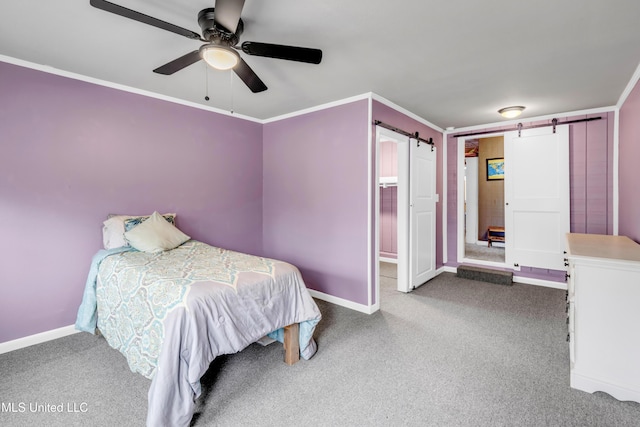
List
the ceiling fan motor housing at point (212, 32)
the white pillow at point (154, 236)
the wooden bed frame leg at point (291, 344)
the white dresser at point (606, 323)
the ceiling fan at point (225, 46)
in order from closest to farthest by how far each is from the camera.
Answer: the ceiling fan at point (225, 46)
the ceiling fan motor housing at point (212, 32)
the white dresser at point (606, 323)
the wooden bed frame leg at point (291, 344)
the white pillow at point (154, 236)

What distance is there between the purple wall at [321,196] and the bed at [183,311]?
1.23m

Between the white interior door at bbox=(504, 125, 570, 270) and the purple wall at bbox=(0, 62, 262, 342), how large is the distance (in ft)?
14.0

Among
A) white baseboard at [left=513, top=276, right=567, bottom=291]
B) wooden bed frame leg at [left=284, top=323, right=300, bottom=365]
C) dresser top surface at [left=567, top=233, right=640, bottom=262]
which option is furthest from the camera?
white baseboard at [left=513, top=276, right=567, bottom=291]

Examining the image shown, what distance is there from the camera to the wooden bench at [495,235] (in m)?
6.59

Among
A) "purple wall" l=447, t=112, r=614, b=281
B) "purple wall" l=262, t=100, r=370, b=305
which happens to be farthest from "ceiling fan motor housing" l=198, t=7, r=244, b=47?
"purple wall" l=447, t=112, r=614, b=281

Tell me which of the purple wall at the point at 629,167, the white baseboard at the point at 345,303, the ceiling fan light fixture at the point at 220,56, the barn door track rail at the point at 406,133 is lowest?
the white baseboard at the point at 345,303

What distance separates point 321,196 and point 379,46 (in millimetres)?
1865

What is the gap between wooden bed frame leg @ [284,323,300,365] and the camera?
234 centimetres

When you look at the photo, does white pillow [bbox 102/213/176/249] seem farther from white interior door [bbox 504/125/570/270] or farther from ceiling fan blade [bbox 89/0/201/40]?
white interior door [bbox 504/125/570/270]

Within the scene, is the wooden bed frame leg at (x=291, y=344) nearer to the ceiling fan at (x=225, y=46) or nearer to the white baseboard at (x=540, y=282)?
the ceiling fan at (x=225, y=46)

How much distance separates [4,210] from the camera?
249cm

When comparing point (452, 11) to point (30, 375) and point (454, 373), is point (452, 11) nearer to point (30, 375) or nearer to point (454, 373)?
point (454, 373)

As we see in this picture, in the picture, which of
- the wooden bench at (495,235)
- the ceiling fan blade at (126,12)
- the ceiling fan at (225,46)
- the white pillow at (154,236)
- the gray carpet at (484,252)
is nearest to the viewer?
the ceiling fan blade at (126,12)

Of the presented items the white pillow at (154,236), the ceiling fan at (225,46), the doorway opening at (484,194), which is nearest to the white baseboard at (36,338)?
the white pillow at (154,236)
